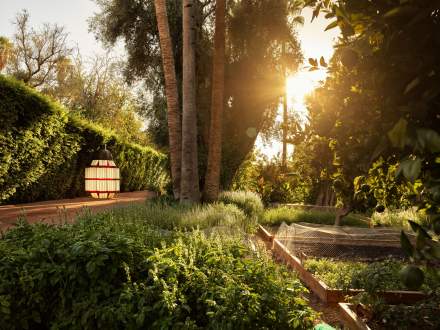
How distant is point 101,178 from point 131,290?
15.4 feet

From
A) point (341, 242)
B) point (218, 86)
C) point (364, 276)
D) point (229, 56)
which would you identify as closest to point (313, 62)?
point (364, 276)

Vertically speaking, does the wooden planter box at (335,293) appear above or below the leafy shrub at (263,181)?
below

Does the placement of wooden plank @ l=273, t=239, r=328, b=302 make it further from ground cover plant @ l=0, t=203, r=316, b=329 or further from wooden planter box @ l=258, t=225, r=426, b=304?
ground cover plant @ l=0, t=203, r=316, b=329

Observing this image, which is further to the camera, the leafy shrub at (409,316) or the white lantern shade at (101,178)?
the white lantern shade at (101,178)

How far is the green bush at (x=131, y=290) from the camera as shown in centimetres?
295

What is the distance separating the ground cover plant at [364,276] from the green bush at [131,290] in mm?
1258

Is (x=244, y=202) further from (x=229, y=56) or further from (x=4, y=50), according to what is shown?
(x=4, y=50)

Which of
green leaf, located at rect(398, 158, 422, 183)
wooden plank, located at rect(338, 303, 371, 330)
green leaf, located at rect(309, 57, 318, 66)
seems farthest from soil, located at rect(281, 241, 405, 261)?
green leaf, located at rect(398, 158, 422, 183)

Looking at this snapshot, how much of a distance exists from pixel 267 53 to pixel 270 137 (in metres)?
4.73

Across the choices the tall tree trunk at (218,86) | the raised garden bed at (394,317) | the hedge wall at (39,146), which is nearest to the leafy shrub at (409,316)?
the raised garden bed at (394,317)

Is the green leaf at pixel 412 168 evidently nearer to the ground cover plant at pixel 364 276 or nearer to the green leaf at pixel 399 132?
the green leaf at pixel 399 132

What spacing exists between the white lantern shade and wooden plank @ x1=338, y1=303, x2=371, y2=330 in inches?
181

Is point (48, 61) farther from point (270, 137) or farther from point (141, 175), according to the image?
point (270, 137)

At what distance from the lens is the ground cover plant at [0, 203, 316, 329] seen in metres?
2.95
